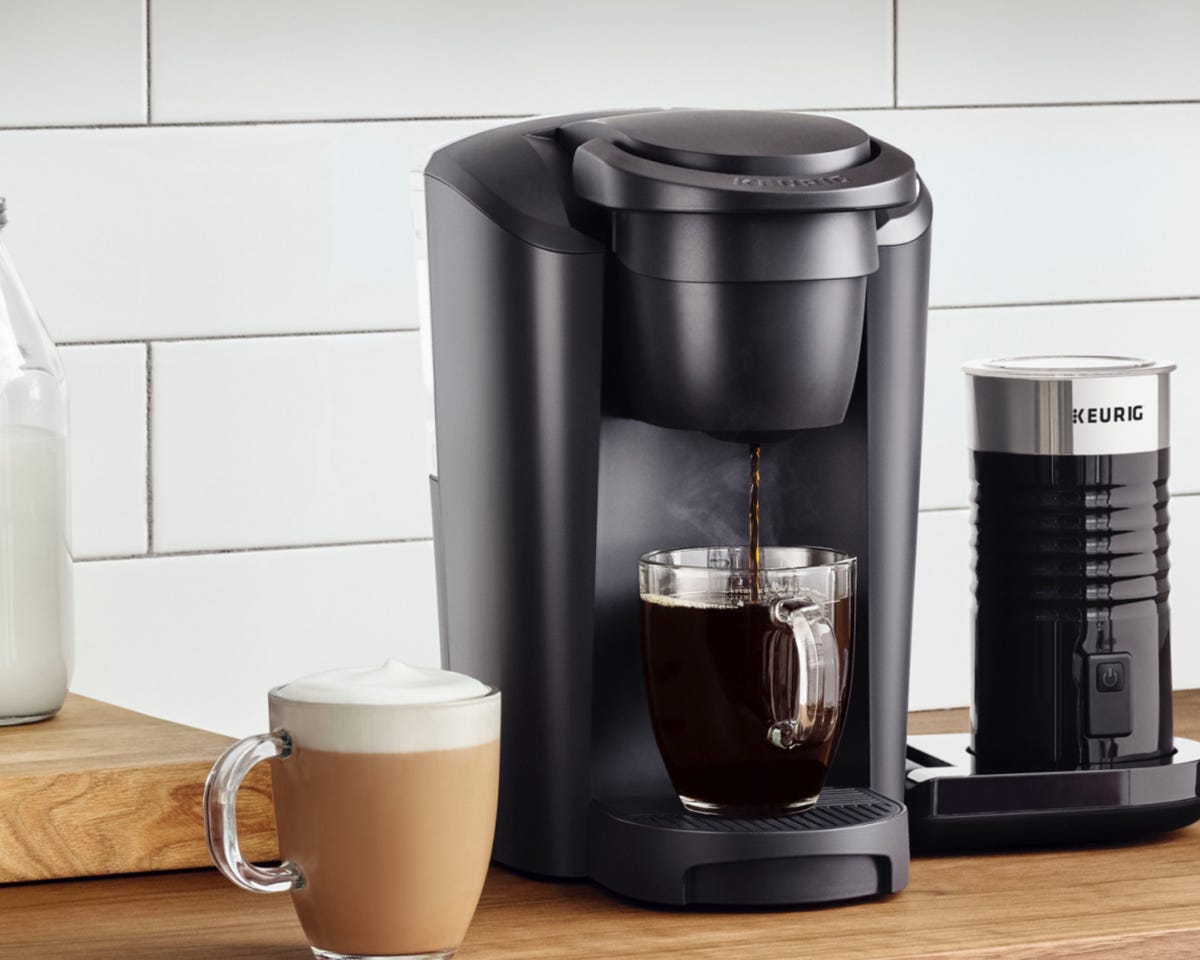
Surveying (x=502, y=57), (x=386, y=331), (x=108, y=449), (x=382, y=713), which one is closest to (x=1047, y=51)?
(x=502, y=57)

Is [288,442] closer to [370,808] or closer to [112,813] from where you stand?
[112,813]

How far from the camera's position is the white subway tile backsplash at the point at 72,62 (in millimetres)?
1152

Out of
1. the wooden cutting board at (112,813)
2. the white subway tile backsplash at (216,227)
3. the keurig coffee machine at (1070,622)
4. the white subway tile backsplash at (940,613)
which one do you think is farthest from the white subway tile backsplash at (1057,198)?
the wooden cutting board at (112,813)

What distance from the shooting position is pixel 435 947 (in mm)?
683

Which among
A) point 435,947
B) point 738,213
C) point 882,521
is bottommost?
point 435,947

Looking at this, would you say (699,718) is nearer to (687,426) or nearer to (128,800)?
(687,426)

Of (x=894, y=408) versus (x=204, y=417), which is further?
(x=204, y=417)

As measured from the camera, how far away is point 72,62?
1164 mm

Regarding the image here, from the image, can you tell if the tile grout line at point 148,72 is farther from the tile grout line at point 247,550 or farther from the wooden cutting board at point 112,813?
the wooden cutting board at point 112,813

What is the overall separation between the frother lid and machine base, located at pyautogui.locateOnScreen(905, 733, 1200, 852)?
197 millimetres

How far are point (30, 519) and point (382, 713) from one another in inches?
14.7

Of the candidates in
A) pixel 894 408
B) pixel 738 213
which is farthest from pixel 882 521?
pixel 738 213

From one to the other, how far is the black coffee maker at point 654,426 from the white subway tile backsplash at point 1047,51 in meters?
0.55

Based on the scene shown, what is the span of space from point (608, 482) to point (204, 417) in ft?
1.69
